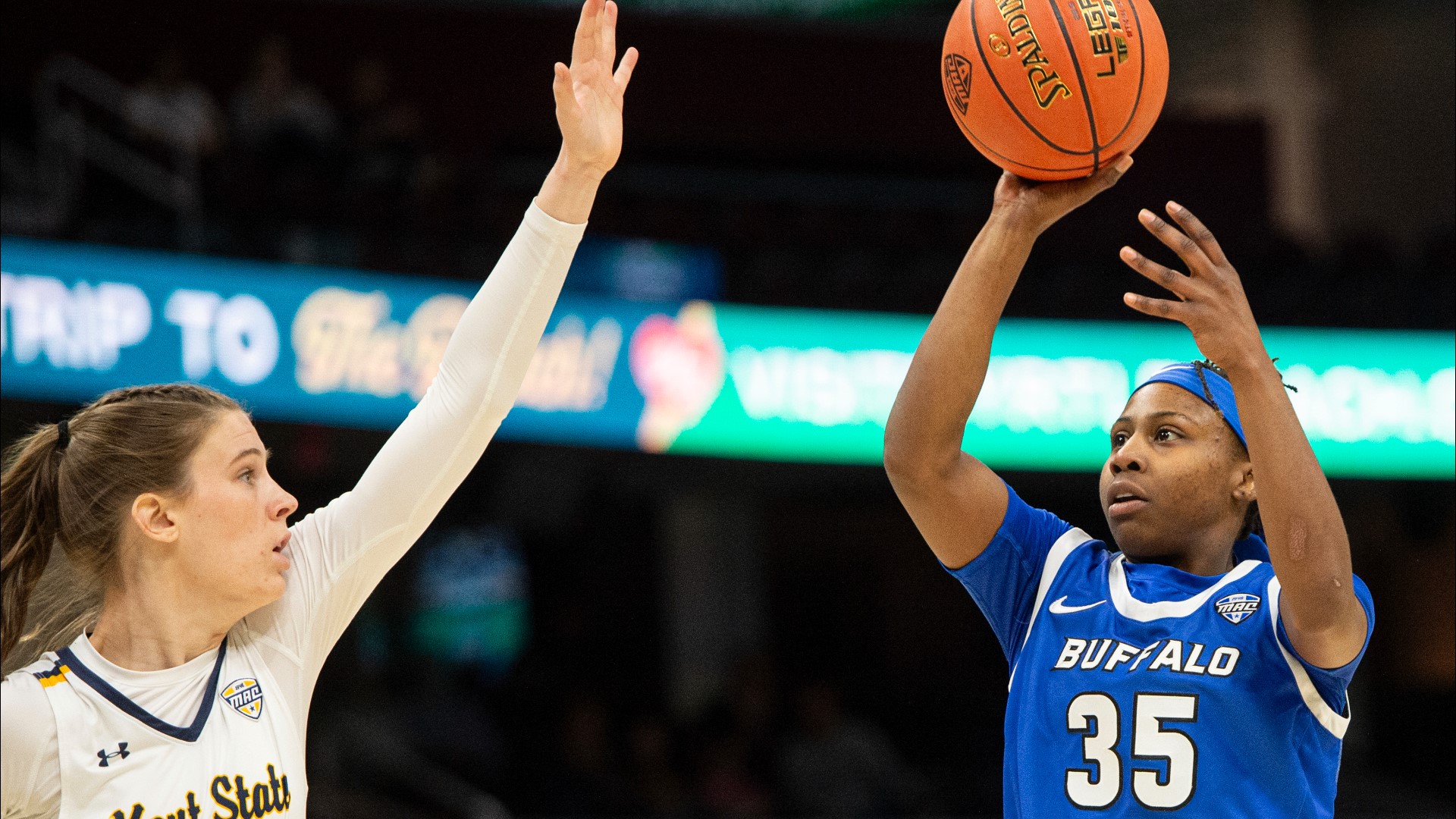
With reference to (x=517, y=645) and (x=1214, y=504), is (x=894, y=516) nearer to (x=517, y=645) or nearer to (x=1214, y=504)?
(x=517, y=645)

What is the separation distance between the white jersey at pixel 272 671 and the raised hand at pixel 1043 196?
29.8 inches

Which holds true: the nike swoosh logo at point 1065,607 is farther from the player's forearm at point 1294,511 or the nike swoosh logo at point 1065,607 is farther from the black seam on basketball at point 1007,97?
the black seam on basketball at point 1007,97

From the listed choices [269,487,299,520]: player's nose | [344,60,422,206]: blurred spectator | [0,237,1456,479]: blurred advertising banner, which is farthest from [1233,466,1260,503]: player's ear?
[344,60,422,206]: blurred spectator

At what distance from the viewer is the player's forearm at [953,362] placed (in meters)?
2.39

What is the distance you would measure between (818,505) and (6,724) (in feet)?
38.9

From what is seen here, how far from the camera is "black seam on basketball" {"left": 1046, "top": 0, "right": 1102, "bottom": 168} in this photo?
2469 mm

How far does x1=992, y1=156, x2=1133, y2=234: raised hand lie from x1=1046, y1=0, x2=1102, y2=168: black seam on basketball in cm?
3

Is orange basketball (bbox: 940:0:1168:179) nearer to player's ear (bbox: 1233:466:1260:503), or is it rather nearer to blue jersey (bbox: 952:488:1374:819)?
player's ear (bbox: 1233:466:1260:503)

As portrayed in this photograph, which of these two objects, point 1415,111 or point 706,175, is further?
point 1415,111


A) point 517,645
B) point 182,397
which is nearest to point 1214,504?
point 182,397

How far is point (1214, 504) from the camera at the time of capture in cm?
238

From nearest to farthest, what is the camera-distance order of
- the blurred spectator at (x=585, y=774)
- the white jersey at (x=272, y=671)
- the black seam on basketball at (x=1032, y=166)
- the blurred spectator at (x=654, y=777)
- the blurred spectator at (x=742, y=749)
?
the white jersey at (x=272, y=671) < the black seam on basketball at (x=1032, y=166) < the blurred spectator at (x=585, y=774) < the blurred spectator at (x=654, y=777) < the blurred spectator at (x=742, y=749)

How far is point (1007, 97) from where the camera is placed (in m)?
2.54

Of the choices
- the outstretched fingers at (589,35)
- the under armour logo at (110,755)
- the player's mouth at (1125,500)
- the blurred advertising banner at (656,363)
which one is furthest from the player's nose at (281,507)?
the blurred advertising banner at (656,363)
